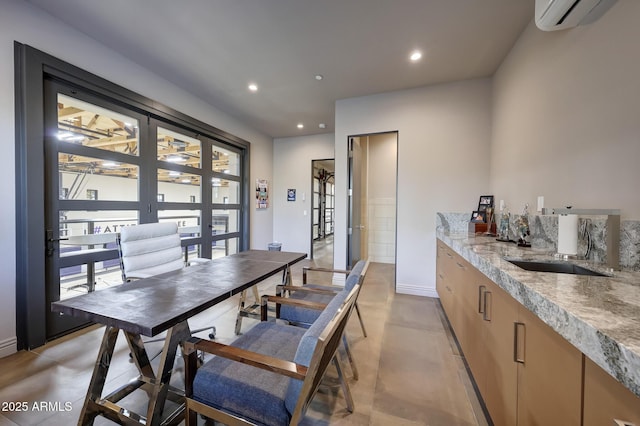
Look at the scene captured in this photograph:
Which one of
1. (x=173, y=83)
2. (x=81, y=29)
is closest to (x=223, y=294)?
(x=81, y=29)

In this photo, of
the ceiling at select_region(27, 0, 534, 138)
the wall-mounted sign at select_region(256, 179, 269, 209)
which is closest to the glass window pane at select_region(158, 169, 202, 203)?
the ceiling at select_region(27, 0, 534, 138)

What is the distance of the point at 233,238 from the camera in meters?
4.90

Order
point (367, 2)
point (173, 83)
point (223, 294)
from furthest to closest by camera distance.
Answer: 1. point (173, 83)
2. point (367, 2)
3. point (223, 294)

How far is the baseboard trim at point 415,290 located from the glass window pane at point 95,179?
3.81 meters

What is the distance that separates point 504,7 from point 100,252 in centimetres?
457

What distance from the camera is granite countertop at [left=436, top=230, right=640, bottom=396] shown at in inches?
20.8

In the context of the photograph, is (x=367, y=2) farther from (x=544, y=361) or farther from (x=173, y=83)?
(x=173, y=83)

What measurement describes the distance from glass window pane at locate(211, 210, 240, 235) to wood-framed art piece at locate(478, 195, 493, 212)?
4233mm

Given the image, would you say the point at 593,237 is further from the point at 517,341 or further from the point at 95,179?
the point at 95,179

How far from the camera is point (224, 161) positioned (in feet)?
15.1

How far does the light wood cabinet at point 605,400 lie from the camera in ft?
1.75

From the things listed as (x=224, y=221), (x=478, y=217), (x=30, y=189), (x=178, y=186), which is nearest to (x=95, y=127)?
(x=30, y=189)

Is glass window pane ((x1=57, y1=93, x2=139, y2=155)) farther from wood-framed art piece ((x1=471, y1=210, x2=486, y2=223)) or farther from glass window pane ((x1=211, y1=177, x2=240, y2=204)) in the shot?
wood-framed art piece ((x1=471, y1=210, x2=486, y2=223))

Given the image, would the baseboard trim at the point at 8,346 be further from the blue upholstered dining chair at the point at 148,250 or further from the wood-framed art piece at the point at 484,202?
the wood-framed art piece at the point at 484,202
